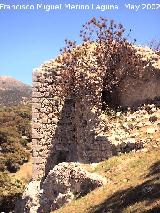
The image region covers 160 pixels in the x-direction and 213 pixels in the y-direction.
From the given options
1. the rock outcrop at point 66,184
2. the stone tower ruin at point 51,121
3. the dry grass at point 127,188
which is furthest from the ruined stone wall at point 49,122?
the dry grass at point 127,188

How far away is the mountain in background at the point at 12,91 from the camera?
375 ft

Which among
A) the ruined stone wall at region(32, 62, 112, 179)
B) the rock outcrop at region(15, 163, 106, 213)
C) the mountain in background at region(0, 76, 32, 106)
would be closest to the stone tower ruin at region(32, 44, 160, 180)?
the ruined stone wall at region(32, 62, 112, 179)

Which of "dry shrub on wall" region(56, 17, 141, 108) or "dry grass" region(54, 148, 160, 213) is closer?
"dry grass" region(54, 148, 160, 213)

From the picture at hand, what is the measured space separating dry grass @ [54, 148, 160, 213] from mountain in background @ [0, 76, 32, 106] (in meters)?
94.0

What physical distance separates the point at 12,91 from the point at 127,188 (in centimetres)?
12485

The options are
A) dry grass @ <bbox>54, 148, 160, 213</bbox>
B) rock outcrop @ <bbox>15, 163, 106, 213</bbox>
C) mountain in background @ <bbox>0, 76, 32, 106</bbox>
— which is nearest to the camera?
→ dry grass @ <bbox>54, 148, 160, 213</bbox>

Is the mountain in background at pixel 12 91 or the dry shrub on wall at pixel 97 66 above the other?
the mountain in background at pixel 12 91

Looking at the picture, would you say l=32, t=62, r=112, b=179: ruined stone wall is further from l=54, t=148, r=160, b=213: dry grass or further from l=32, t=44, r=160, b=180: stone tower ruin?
l=54, t=148, r=160, b=213: dry grass

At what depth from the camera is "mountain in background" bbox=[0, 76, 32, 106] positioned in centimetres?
11432

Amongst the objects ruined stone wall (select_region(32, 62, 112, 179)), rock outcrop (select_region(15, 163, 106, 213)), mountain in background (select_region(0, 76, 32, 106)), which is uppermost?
mountain in background (select_region(0, 76, 32, 106))

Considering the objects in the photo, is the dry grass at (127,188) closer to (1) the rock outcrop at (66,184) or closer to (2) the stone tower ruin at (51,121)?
(1) the rock outcrop at (66,184)

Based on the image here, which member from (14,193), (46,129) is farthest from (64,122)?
(14,193)

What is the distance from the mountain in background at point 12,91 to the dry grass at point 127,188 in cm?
9402

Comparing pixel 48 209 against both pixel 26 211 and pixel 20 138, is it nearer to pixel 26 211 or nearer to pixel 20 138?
pixel 26 211
